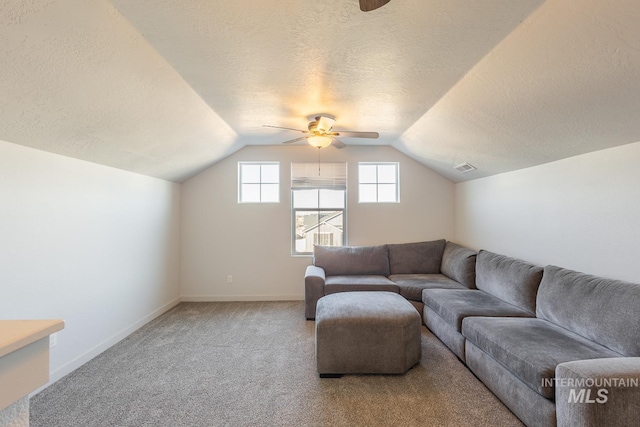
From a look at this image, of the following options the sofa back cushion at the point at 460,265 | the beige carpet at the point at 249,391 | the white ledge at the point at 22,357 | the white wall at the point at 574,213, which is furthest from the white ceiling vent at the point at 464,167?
the white ledge at the point at 22,357

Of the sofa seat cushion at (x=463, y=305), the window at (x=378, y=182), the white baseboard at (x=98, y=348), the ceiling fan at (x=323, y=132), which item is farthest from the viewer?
the window at (x=378, y=182)

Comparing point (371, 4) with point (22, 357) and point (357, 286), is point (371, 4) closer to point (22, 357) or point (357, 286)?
point (22, 357)

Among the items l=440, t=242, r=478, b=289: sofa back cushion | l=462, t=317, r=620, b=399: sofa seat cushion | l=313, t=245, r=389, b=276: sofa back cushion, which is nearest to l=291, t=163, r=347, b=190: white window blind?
l=313, t=245, r=389, b=276: sofa back cushion

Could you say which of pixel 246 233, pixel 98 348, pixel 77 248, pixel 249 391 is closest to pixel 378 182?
pixel 246 233

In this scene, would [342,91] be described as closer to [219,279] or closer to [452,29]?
[452,29]

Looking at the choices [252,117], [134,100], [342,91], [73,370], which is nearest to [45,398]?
[73,370]

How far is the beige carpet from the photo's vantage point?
77.4 inches

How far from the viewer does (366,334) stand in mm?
2471

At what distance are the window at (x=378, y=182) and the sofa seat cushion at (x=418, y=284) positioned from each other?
1376 mm

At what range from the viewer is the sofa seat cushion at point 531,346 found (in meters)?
1.75

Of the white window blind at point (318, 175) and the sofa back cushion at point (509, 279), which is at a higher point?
the white window blind at point (318, 175)

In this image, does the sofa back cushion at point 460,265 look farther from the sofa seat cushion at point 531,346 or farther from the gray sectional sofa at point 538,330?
the sofa seat cushion at point 531,346

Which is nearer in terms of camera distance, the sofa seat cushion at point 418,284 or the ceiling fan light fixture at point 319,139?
the ceiling fan light fixture at point 319,139

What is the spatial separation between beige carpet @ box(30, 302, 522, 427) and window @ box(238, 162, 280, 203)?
89.1 inches
